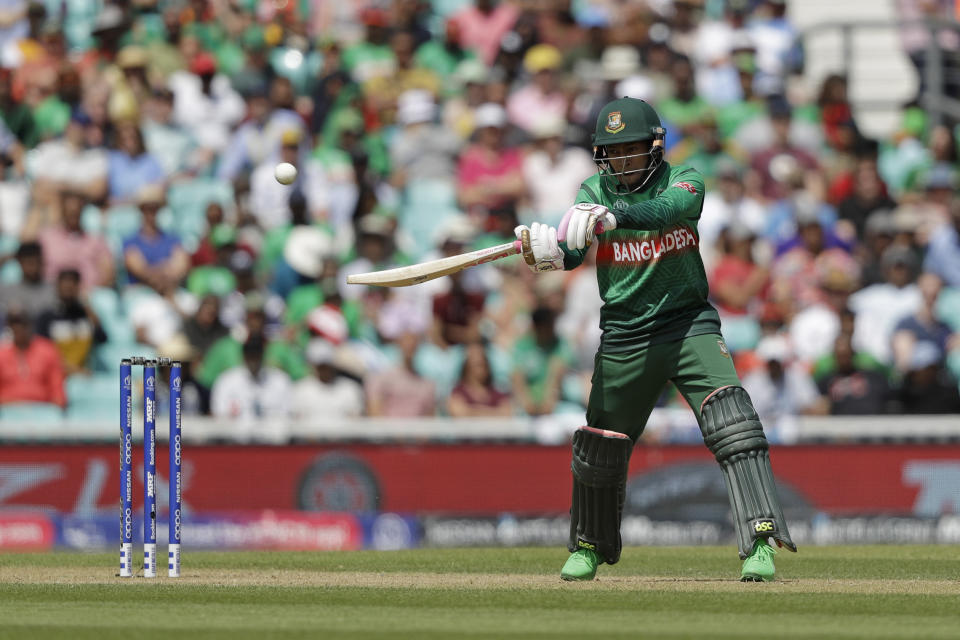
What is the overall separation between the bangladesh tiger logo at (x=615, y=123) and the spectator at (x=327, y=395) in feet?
19.8

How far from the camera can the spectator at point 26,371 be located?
13.8 metres

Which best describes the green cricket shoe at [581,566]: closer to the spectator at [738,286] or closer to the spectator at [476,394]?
the spectator at [476,394]

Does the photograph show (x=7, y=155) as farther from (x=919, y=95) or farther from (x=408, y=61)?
(x=919, y=95)

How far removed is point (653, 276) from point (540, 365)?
19.8ft

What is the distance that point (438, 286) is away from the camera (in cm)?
1485

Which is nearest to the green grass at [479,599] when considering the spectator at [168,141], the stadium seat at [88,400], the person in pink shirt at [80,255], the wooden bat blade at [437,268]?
the wooden bat blade at [437,268]

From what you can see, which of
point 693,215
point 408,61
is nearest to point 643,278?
point 693,215

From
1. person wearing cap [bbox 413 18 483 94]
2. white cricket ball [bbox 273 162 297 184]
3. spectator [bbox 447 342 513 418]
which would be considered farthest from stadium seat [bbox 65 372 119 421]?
person wearing cap [bbox 413 18 483 94]

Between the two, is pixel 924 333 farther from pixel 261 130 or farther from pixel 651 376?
pixel 651 376

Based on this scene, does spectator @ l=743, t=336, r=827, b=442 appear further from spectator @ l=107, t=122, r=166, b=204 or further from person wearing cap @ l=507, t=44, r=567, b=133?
spectator @ l=107, t=122, r=166, b=204

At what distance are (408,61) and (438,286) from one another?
11.1 ft

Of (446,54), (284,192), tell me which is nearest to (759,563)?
(284,192)

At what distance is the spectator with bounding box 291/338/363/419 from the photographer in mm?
13797

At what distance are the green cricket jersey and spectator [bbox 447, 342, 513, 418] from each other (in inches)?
211
